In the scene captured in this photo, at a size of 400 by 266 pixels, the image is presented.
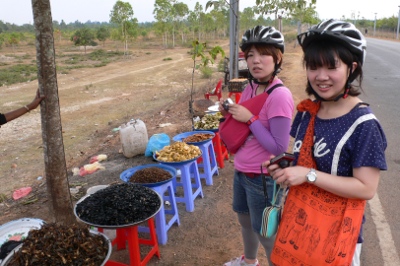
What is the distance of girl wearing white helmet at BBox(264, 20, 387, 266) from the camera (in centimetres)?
153

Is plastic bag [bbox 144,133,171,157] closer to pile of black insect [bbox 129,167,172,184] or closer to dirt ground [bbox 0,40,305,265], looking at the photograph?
dirt ground [bbox 0,40,305,265]

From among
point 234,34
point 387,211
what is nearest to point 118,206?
point 387,211

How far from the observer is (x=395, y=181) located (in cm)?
486

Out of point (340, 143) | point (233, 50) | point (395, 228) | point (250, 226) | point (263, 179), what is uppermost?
point (233, 50)

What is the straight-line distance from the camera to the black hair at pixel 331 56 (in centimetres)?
156

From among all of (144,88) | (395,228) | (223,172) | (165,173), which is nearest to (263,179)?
(165,173)

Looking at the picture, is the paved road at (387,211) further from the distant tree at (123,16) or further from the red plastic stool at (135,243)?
the distant tree at (123,16)

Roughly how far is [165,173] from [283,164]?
226 cm

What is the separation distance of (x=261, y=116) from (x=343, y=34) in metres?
0.91

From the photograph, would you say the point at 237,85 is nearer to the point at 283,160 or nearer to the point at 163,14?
the point at 283,160

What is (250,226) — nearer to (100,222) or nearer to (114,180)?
(100,222)

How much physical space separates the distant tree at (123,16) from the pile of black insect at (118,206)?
3061cm

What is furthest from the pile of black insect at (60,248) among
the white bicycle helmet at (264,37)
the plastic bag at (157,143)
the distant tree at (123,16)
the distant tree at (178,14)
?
the distant tree at (178,14)

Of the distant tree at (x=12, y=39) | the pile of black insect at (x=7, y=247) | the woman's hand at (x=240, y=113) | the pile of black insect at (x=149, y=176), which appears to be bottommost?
the pile of black insect at (x=7, y=247)
